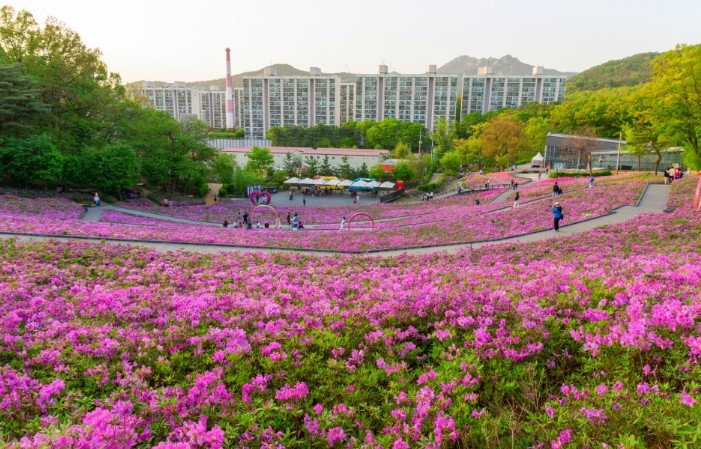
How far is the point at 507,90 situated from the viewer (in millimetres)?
148625

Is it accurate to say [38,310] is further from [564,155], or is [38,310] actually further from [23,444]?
[564,155]

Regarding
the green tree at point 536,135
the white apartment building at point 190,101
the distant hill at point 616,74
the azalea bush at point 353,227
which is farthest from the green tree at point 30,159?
the white apartment building at point 190,101

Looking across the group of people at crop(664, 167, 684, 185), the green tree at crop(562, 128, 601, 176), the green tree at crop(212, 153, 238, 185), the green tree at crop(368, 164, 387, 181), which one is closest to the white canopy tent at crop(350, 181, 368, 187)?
the green tree at crop(368, 164, 387, 181)

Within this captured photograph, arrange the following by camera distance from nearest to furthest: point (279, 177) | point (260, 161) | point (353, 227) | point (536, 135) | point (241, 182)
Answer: point (353, 227), point (241, 182), point (279, 177), point (260, 161), point (536, 135)

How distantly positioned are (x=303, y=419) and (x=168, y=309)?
3.62 metres

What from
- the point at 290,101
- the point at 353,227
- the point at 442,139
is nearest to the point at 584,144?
the point at 353,227

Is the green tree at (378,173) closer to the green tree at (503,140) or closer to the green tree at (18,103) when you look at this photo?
the green tree at (503,140)

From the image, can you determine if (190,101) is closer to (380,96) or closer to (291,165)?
(380,96)

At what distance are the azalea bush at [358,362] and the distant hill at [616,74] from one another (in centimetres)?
14751

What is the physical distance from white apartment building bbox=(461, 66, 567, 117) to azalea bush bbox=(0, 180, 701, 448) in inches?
5948

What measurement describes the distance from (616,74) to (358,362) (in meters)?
182

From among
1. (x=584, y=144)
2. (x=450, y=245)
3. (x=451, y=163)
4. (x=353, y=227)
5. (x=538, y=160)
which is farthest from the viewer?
(x=451, y=163)

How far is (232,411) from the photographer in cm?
367

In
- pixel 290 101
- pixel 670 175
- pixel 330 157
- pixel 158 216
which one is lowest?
pixel 158 216
